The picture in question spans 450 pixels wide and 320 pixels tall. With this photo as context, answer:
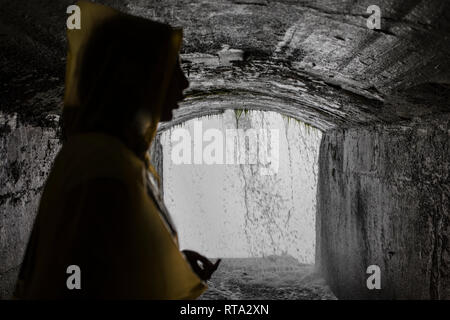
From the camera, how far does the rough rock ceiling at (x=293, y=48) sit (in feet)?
6.25

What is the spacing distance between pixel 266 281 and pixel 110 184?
547cm

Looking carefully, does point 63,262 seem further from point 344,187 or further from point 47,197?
point 344,187

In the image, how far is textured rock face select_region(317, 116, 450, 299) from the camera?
104 inches

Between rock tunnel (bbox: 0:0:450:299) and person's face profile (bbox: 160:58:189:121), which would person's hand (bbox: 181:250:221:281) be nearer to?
person's face profile (bbox: 160:58:189:121)

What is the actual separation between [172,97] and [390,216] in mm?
2465

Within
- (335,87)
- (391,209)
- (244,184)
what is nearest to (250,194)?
(244,184)

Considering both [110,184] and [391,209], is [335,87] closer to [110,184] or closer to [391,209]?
[391,209]

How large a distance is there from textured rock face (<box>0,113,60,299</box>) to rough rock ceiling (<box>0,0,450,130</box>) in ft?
0.48

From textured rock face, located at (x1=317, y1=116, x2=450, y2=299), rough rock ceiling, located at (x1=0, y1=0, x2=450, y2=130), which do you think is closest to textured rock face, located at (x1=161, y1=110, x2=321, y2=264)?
textured rock face, located at (x1=317, y1=116, x2=450, y2=299)

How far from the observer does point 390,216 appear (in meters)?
3.54

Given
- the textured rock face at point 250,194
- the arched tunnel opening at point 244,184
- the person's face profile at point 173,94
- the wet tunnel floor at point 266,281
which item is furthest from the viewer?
the textured rock face at point 250,194

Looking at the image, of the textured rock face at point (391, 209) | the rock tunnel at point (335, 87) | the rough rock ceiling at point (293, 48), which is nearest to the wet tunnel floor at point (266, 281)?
the textured rock face at point (391, 209)

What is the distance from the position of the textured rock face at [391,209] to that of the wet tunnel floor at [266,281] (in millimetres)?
447

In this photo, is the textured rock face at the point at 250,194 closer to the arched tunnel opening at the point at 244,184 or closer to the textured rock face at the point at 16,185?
the arched tunnel opening at the point at 244,184
